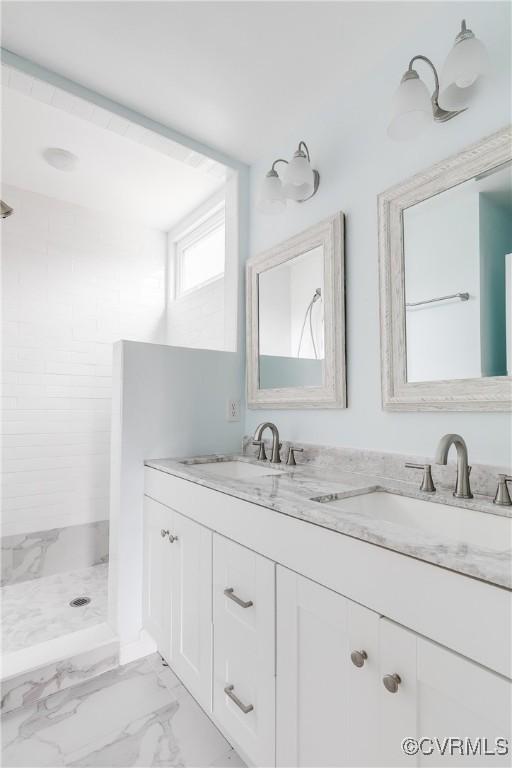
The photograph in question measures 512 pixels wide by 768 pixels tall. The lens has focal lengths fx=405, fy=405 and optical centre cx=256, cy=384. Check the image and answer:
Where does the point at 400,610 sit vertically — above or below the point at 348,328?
below

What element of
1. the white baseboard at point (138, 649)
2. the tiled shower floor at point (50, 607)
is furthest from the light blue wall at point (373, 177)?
the tiled shower floor at point (50, 607)

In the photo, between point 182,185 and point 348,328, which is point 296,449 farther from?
point 182,185

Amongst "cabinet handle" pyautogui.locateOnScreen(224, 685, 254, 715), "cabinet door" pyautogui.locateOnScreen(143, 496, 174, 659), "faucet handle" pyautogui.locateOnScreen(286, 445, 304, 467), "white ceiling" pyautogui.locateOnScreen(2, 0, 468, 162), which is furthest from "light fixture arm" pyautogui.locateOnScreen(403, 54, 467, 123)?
"cabinet handle" pyautogui.locateOnScreen(224, 685, 254, 715)

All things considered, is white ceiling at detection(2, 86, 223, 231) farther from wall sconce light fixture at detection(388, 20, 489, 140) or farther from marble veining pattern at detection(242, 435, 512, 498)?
marble veining pattern at detection(242, 435, 512, 498)

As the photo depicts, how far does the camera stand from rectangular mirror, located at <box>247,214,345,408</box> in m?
1.67

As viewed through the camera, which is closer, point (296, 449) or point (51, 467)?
point (296, 449)

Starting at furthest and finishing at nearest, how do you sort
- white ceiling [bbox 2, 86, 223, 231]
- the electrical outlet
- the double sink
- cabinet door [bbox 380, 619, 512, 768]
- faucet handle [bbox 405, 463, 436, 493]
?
the electrical outlet < white ceiling [bbox 2, 86, 223, 231] < faucet handle [bbox 405, 463, 436, 493] < the double sink < cabinet door [bbox 380, 619, 512, 768]

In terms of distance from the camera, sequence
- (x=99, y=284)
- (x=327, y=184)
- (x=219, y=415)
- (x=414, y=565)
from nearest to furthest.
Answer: (x=414, y=565)
(x=327, y=184)
(x=219, y=415)
(x=99, y=284)

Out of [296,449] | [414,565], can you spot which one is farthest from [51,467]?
[414,565]

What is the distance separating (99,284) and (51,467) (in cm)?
131

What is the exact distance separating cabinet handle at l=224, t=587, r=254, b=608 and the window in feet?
6.76

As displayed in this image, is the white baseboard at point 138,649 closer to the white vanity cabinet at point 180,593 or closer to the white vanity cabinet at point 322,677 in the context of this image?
the white vanity cabinet at point 180,593

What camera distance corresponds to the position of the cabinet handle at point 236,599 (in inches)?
44.9

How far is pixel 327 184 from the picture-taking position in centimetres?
176
